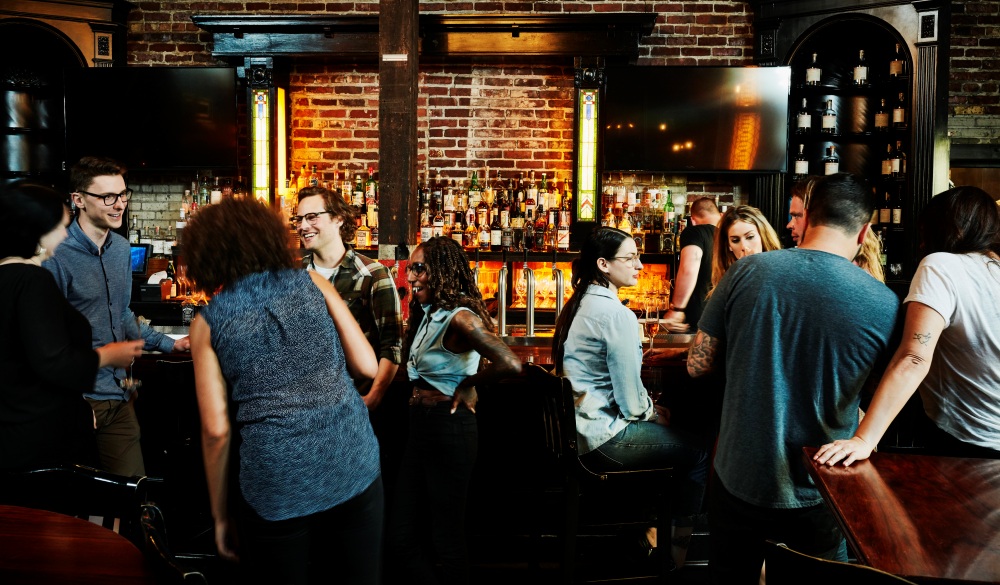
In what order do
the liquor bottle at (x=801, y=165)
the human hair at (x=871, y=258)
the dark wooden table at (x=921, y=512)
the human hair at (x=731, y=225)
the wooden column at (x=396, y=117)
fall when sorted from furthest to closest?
the liquor bottle at (x=801, y=165)
the wooden column at (x=396, y=117)
the human hair at (x=731, y=225)
the human hair at (x=871, y=258)
the dark wooden table at (x=921, y=512)

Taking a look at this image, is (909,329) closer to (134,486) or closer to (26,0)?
(134,486)

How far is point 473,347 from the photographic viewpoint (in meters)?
2.65

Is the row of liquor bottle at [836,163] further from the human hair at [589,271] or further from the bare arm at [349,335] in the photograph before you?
the bare arm at [349,335]

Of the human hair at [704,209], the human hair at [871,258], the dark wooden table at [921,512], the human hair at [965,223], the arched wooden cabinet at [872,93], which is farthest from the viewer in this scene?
the arched wooden cabinet at [872,93]

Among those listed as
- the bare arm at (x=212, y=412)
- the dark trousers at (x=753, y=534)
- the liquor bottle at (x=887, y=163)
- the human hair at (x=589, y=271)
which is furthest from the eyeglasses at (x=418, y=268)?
the liquor bottle at (x=887, y=163)

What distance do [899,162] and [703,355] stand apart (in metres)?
4.26

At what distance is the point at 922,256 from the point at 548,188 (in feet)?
13.7

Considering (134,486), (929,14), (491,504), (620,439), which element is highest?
(929,14)

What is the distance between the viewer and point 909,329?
75.2 inches

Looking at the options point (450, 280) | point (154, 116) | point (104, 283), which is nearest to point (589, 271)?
point (450, 280)

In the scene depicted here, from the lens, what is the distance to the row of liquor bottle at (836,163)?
5.64m

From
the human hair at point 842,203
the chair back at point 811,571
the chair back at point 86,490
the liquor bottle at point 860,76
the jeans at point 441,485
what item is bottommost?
the jeans at point 441,485

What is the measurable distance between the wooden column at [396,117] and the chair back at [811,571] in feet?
11.7

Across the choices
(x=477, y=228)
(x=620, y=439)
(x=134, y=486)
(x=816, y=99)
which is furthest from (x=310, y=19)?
(x=134, y=486)
